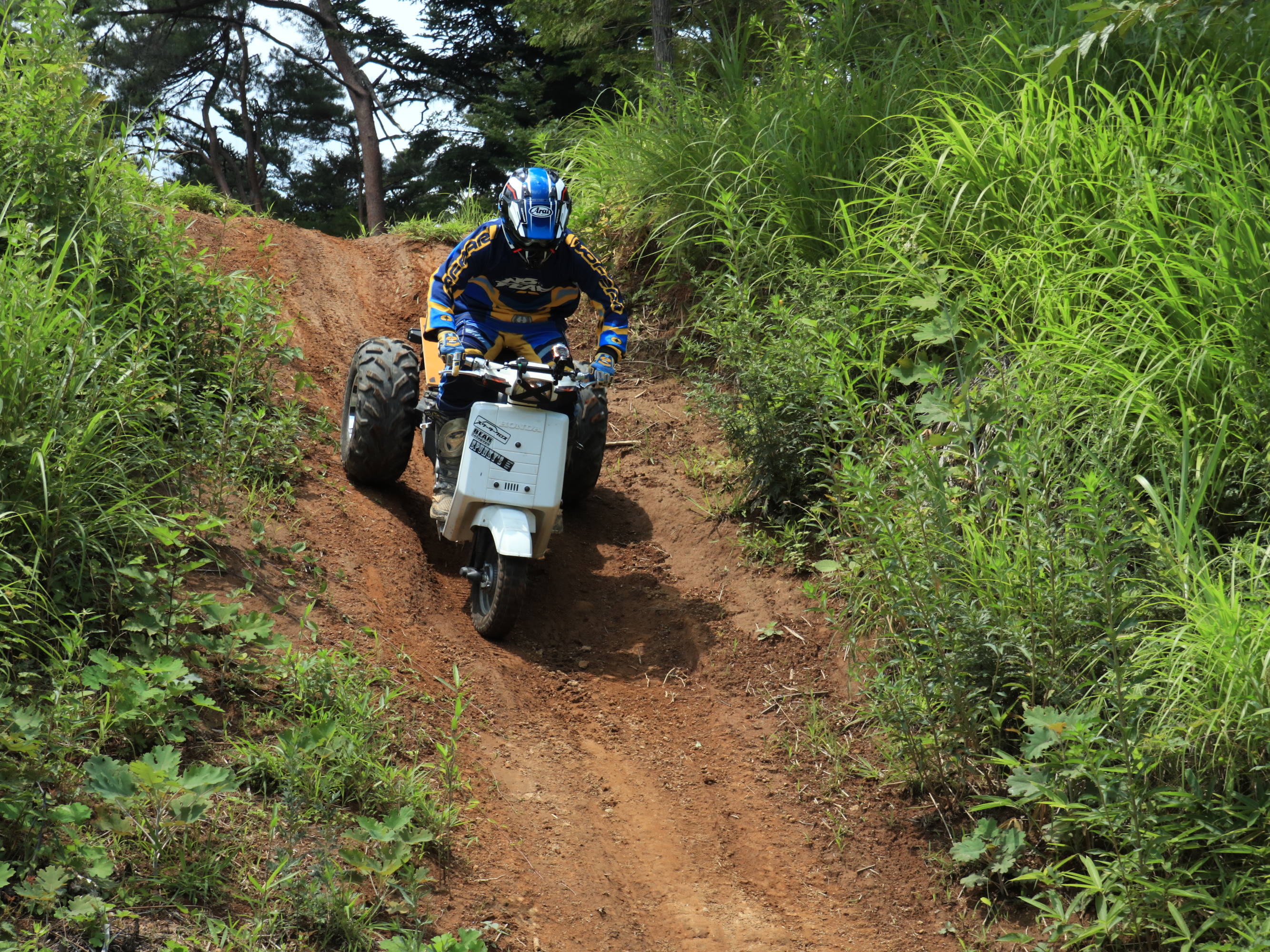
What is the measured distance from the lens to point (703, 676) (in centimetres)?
512

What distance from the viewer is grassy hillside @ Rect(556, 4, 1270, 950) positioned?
3215mm

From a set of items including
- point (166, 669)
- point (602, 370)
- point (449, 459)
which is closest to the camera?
point (166, 669)

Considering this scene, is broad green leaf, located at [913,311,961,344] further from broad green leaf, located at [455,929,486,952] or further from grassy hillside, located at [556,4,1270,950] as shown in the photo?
broad green leaf, located at [455,929,486,952]

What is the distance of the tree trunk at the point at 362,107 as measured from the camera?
1816cm

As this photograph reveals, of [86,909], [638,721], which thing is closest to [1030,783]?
[638,721]

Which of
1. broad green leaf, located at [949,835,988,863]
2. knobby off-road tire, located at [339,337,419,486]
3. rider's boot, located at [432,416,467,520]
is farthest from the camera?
knobby off-road tire, located at [339,337,419,486]

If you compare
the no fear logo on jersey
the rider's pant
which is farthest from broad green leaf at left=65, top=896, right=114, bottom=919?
the no fear logo on jersey

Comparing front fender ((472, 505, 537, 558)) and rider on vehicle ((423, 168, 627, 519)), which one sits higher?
rider on vehicle ((423, 168, 627, 519))

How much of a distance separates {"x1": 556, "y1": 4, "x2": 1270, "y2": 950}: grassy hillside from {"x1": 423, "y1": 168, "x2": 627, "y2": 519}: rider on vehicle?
92 cm

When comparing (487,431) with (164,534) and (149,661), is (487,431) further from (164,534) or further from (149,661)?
(149,661)

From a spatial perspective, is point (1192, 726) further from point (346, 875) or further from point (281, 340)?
point (281, 340)

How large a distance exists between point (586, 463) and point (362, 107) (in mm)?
14677

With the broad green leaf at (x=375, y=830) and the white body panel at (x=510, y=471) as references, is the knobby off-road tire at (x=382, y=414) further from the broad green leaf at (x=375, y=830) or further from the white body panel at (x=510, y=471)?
the broad green leaf at (x=375, y=830)

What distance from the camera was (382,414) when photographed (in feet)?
19.4
